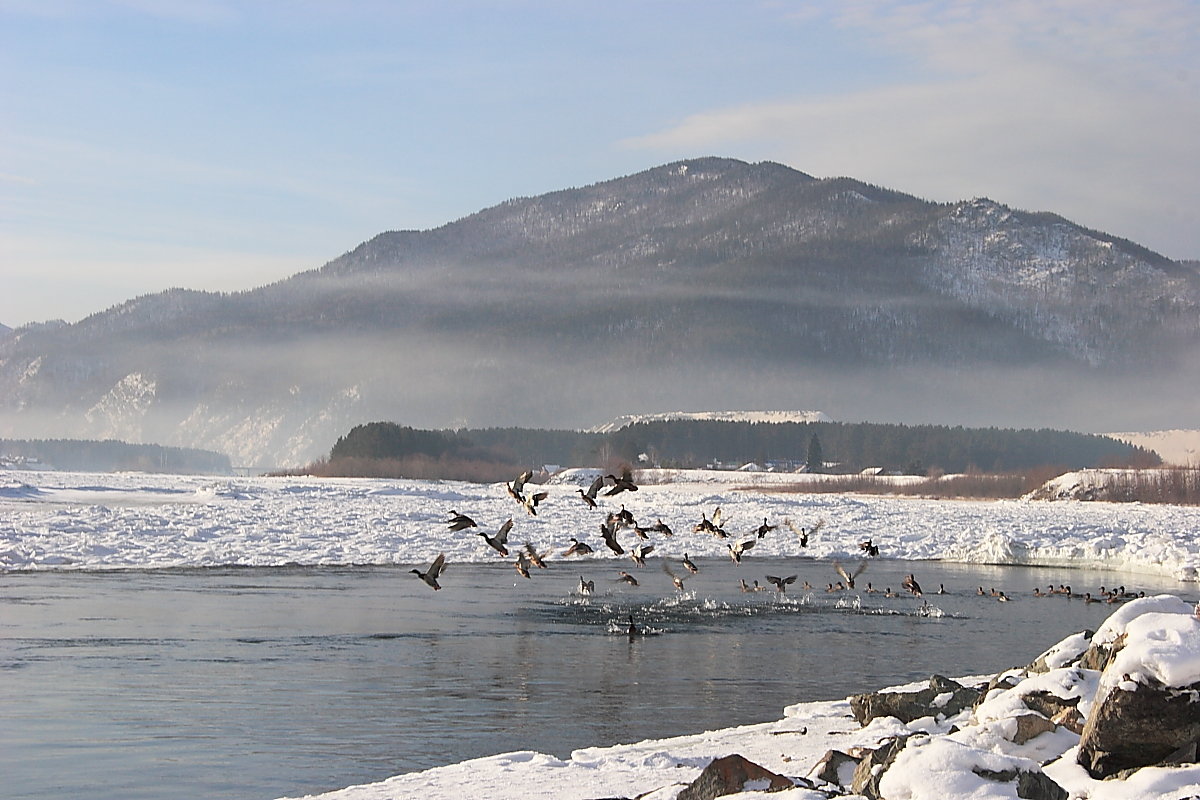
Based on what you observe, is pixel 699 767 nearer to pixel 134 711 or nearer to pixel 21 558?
pixel 134 711

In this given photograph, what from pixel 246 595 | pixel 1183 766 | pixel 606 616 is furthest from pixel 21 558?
pixel 1183 766

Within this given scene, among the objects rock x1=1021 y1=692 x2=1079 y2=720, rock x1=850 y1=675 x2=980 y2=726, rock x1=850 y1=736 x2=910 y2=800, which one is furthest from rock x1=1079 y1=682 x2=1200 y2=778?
rock x1=850 y1=675 x2=980 y2=726

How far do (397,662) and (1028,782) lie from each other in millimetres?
14995

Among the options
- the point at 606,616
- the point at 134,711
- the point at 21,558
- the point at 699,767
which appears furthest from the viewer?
the point at 21,558

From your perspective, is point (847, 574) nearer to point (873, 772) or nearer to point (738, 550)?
point (738, 550)

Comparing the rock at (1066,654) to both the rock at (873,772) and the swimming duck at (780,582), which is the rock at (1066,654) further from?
the swimming duck at (780,582)

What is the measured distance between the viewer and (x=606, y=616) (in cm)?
3027

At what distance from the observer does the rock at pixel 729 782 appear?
11.5 metres

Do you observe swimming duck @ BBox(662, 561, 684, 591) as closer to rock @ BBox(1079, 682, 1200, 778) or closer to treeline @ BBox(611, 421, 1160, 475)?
rock @ BBox(1079, 682, 1200, 778)

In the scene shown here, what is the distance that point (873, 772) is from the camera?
10.9 metres

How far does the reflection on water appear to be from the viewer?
16.8 m

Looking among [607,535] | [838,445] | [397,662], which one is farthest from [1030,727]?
[838,445]

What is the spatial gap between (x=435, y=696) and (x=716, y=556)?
2813 centimetres

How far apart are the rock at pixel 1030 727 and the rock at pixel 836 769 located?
54.5 inches
